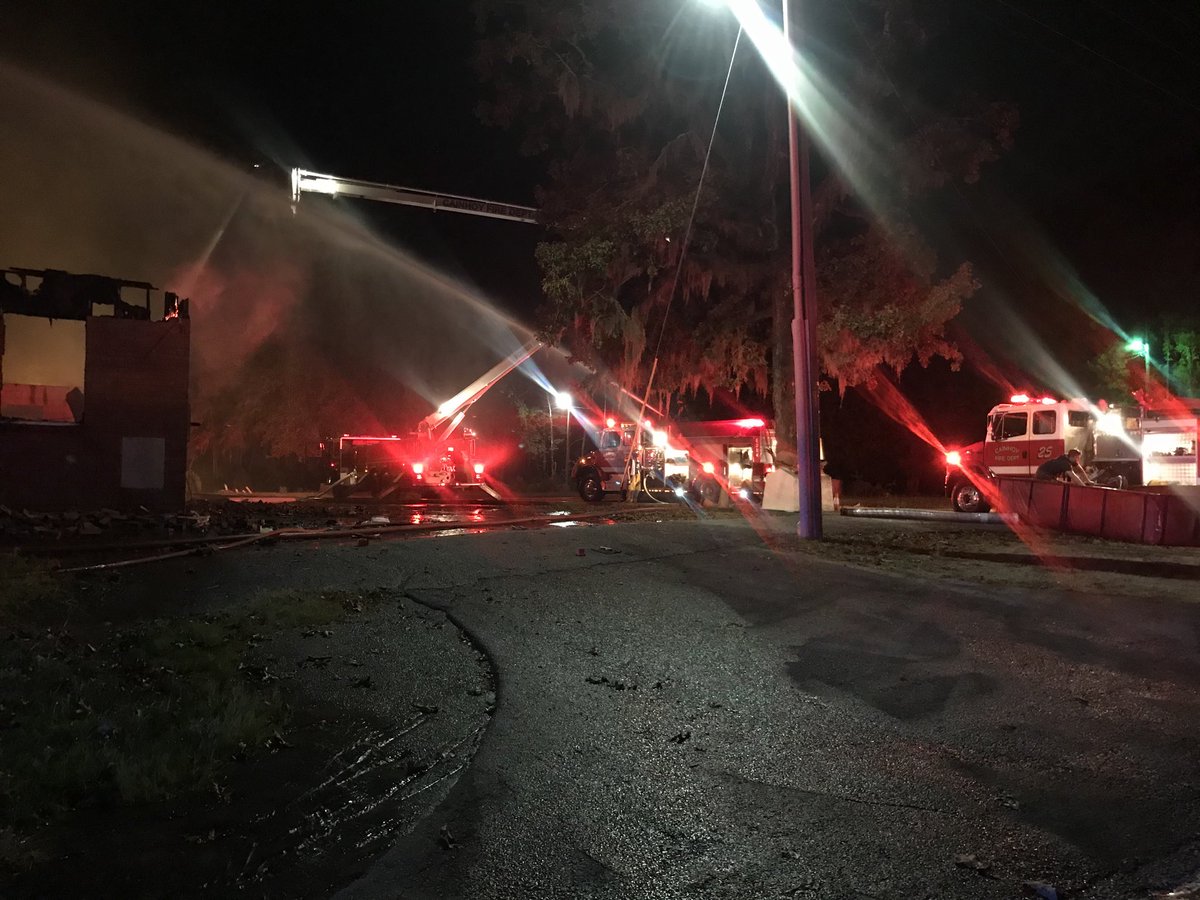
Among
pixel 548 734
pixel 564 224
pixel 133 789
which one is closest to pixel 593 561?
pixel 548 734

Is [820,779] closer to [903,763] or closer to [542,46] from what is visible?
[903,763]

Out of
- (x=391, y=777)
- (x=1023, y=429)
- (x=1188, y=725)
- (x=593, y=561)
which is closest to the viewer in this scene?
(x=391, y=777)

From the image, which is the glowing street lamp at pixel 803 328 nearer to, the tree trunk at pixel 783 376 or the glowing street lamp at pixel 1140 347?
the tree trunk at pixel 783 376

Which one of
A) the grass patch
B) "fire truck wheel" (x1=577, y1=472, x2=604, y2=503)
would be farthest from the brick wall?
"fire truck wheel" (x1=577, y1=472, x2=604, y2=503)

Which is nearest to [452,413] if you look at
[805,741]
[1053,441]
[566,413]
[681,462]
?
[681,462]

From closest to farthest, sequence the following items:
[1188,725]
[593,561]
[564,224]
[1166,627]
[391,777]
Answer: [391,777] < [1188,725] < [1166,627] < [593,561] < [564,224]

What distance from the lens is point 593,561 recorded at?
9.58 meters

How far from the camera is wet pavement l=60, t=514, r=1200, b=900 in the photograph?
11.0ft

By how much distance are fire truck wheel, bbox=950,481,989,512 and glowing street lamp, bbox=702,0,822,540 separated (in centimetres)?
1129

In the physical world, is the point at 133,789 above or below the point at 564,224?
below

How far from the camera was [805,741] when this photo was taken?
469 cm

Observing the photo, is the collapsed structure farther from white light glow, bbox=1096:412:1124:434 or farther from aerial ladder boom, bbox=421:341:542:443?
white light glow, bbox=1096:412:1124:434

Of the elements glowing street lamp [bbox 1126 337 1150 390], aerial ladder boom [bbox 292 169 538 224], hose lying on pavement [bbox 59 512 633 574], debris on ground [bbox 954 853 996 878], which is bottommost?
debris on ground [bbox 954 853 996 878]

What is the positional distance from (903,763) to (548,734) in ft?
6.04
